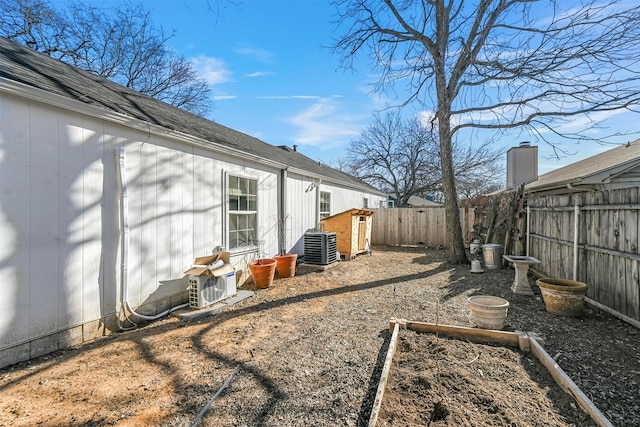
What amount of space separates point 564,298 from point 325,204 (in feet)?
25.2

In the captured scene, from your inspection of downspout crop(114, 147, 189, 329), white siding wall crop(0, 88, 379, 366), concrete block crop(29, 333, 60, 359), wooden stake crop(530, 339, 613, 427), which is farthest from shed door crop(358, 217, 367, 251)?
concrete block crop(29, 333, 60, 359)

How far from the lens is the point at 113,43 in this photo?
13562 millimetres

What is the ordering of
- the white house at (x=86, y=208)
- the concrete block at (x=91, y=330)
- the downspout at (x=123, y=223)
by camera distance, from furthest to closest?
the downspout at (x=123, y=223) < the concrete block at (x=91, y=330) < the white house at (x=86, y=208)

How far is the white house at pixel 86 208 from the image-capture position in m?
2.85

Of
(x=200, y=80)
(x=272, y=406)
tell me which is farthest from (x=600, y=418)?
(x=200, y=80)

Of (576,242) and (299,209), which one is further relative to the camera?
(299,209)

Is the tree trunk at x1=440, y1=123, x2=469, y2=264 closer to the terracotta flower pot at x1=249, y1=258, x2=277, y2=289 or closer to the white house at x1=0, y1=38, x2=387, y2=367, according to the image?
the terracotta flower pot at x1=249, y1=258, x2=277, y2=289

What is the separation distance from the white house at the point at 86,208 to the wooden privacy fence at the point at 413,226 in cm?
906

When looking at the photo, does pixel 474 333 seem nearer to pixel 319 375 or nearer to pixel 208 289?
pixel 319 375

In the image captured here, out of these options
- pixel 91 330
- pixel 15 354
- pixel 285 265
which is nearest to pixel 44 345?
pixel 15 354

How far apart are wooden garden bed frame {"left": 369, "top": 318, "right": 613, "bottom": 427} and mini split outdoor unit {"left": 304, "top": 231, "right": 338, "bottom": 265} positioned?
4195 mm

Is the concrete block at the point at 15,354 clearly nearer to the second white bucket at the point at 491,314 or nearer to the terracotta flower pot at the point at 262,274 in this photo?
the terracotta flower pot at the point at 262,274

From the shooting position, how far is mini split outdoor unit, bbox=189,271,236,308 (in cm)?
453

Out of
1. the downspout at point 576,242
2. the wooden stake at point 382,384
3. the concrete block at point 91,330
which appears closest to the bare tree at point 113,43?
the concrete block at point 91,330
